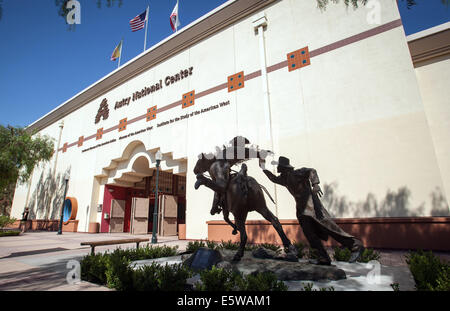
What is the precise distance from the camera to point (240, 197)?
517 cm

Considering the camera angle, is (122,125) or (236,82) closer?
(236,82)

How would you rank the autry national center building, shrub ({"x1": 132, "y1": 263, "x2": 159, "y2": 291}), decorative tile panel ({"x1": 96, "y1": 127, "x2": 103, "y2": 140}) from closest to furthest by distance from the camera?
1. shrub ({"x1": 132, "y1": 263, "x2": 159, "y2": 291})
2. the autry national center building
3. decorative tile panel ({"x1": 96, "y1": 127, "x2": 103, "y2": 140})

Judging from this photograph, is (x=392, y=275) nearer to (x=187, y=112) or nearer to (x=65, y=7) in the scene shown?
(x=65, y=7)

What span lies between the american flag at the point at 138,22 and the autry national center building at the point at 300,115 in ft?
9.47

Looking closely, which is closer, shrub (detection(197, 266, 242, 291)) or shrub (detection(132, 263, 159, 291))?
shrub (detection(197, 266, 242, 291))

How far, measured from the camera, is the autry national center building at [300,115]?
8.20 m

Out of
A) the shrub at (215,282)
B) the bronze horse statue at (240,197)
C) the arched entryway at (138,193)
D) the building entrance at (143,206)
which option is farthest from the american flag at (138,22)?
the shrub at (215,282)

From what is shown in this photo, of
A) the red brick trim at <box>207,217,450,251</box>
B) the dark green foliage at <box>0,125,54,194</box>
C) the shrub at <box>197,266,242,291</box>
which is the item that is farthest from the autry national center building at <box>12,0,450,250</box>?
the shrub at <box>197,266,242,291</box>

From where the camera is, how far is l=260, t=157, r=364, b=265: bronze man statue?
186 inches

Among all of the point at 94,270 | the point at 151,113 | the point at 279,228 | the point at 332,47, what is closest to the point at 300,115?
the point at 332,47

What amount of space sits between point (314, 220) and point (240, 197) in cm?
156

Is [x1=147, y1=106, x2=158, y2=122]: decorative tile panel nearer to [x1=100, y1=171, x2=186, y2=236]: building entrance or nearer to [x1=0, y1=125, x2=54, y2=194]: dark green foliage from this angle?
[x1=100, y1=171, x2=186, y2=236]: building entrance

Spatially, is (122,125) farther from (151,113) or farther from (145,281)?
(145,281)

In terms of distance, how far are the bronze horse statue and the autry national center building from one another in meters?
4.70
